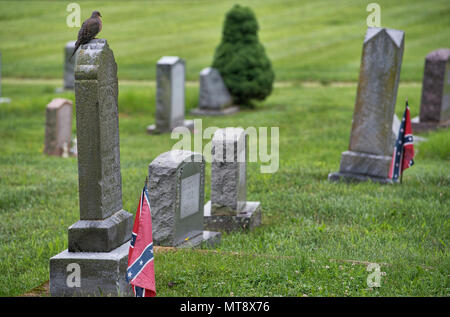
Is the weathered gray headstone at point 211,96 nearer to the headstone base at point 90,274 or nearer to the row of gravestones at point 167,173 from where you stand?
the row of gravestones at point 167,173

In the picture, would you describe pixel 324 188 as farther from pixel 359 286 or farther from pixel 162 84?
pixel 162 84

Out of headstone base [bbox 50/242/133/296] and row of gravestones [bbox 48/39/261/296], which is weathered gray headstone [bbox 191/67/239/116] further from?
headstone base [bbox 50/242/133/296]

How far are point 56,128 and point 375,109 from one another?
6.82 m

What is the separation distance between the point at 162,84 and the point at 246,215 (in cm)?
837

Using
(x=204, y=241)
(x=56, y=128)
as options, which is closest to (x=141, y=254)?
(x=204, y=241)

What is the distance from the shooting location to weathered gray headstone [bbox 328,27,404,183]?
371 inches

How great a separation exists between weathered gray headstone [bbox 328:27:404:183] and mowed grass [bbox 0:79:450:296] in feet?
1.38

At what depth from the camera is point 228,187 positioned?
25.5 ft

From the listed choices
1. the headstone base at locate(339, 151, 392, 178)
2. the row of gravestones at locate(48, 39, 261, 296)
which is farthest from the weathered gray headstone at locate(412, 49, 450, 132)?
the row of gravestones at locate(48, 39, 261, 296)

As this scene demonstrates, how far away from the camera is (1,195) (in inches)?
352

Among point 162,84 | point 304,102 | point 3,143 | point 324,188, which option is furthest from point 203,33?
point 324,188

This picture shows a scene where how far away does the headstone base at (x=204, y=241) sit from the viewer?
22.6ft

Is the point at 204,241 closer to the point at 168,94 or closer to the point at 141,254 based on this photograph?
the point at 141,254

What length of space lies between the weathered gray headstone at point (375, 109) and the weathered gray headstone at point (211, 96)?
7840mm
